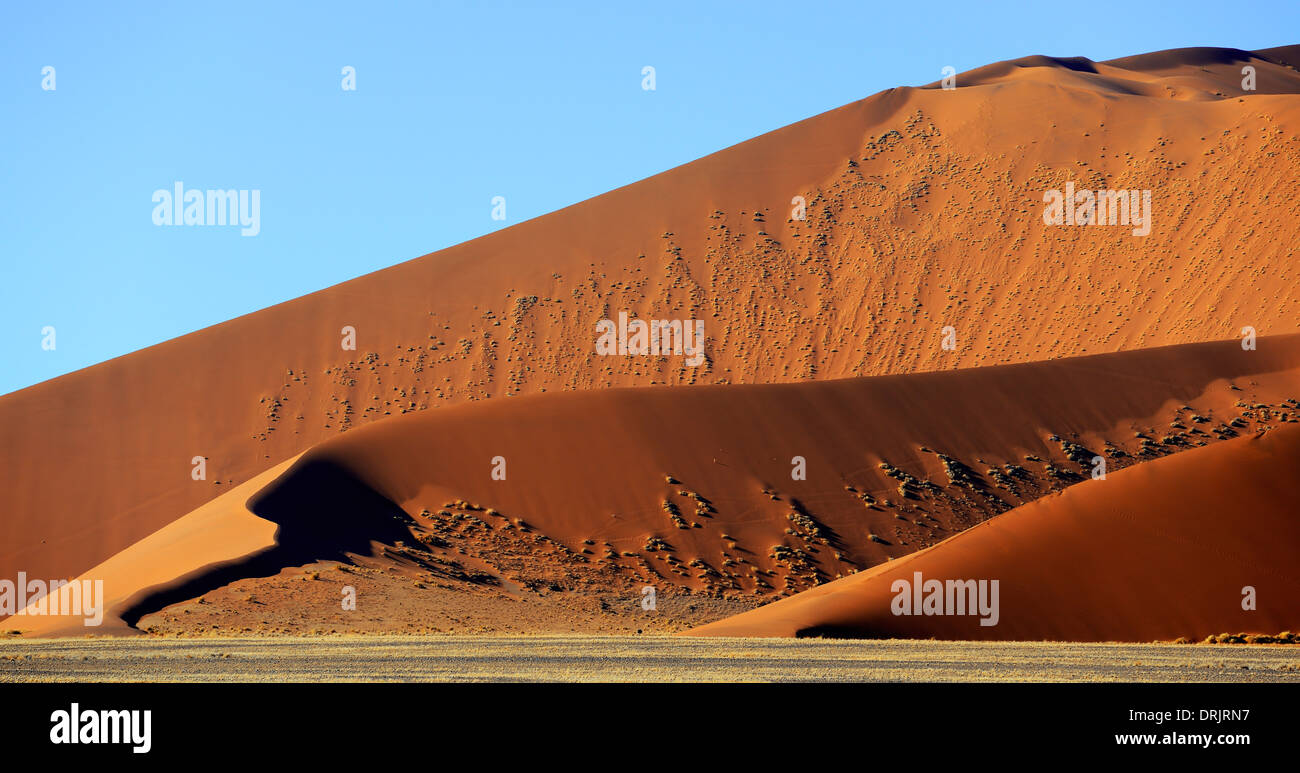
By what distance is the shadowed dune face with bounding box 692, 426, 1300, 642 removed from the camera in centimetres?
2498

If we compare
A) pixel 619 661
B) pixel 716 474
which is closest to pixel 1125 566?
pixel 619 661

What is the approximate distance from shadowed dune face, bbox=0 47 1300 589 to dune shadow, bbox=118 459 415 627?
56.1ft

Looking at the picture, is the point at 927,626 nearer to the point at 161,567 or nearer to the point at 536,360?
the point at 161,567

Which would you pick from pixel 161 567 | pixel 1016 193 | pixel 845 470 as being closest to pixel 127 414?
pixel 161 567

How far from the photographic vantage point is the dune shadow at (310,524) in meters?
28.7

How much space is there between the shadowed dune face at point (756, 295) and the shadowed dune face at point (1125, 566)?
32754mm

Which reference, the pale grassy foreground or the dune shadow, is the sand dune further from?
the pale grassy foreground

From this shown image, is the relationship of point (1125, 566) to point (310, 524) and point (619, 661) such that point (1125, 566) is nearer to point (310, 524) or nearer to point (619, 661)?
point (619, 661)

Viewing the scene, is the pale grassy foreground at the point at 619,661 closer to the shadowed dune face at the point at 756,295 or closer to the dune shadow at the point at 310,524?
the dune shadow at the point at 310,524

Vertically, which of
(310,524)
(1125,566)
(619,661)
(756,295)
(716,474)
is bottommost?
(619,661)

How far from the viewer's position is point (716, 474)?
133ft

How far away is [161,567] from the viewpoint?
30781mm

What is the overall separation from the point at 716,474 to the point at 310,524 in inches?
510

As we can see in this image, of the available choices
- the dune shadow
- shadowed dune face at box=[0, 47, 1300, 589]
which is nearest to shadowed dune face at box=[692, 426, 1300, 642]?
the dune shadow
